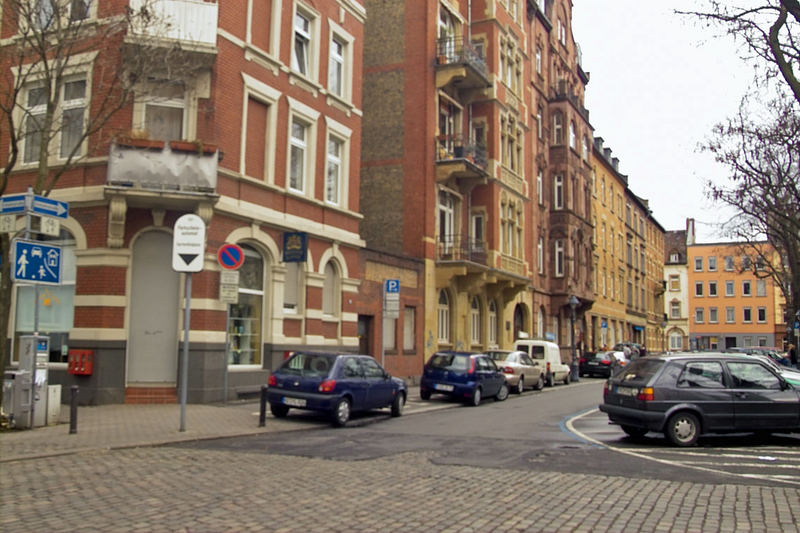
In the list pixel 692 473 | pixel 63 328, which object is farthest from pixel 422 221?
pixel 692 473

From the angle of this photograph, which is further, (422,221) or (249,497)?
(422,221)

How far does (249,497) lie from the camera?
7512 mm

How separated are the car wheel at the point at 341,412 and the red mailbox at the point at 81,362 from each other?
612 cm

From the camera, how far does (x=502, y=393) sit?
75.2ft

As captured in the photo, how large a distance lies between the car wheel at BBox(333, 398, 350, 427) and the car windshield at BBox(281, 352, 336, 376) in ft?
2.18

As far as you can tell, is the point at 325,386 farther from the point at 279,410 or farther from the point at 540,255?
the point at 540,255

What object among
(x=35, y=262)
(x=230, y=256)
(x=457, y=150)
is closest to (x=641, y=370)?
(x=230, y=256)

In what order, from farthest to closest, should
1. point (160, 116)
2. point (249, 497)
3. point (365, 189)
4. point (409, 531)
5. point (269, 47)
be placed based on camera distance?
point (365, 189), point (269, 47), point (160, 116), point (249, 497), point (409, 531)

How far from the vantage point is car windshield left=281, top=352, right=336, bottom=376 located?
14.9m

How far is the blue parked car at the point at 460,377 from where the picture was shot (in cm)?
2053

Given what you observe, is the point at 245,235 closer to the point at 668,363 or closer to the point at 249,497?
the point at 668,363

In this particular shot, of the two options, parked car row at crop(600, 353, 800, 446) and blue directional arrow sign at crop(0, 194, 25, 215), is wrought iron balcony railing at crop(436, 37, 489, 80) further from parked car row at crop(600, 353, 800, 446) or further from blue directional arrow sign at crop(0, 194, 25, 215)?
blue directional arrow sign at crop(0, 194, 25, 215)

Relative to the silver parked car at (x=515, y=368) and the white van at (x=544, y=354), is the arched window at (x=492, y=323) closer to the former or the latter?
the white van at (x=544, y=354)

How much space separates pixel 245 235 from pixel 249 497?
1226cm
